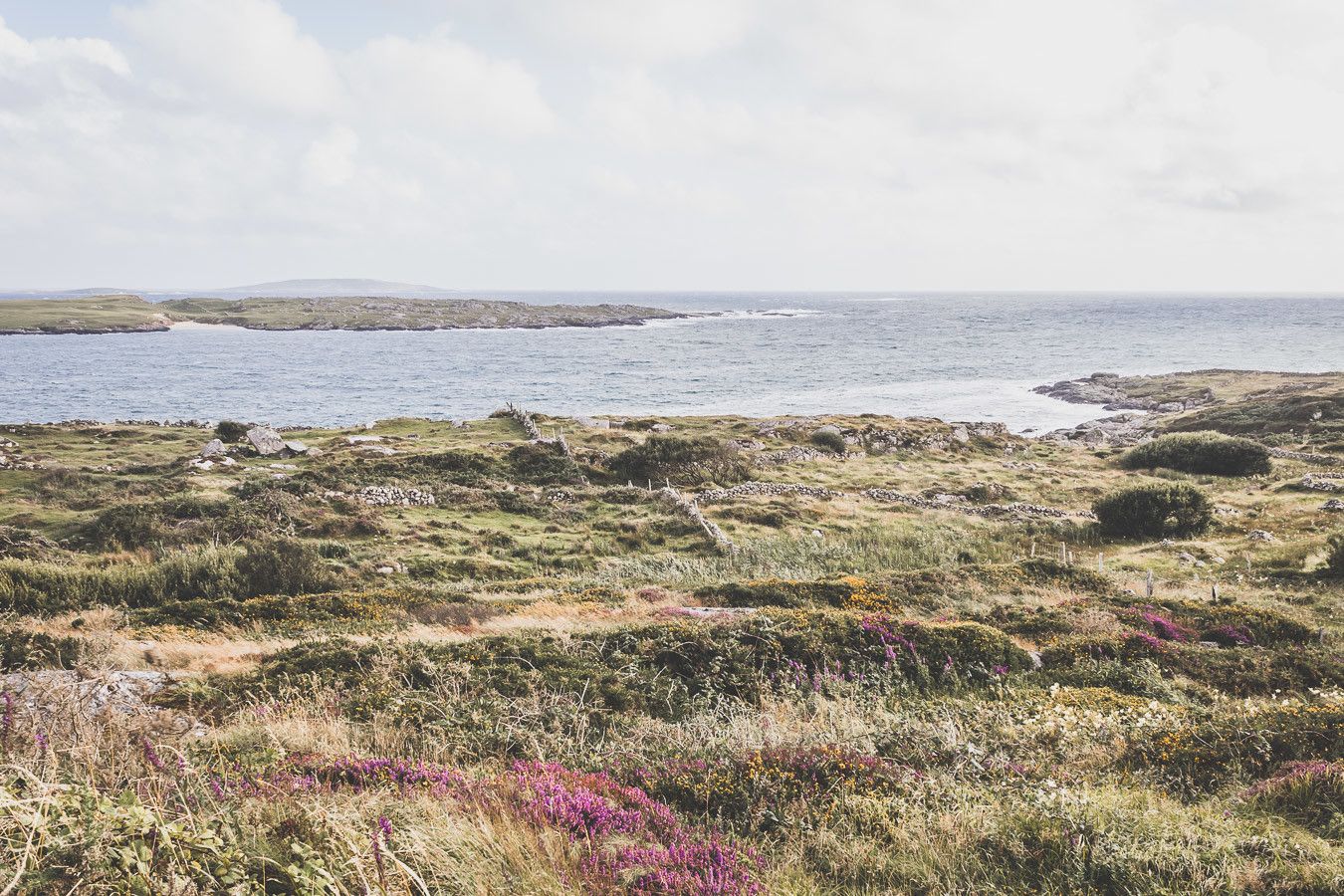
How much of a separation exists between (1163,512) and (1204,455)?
22.5 m

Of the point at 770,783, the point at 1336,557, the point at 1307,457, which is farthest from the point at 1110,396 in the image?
the point at 770,783

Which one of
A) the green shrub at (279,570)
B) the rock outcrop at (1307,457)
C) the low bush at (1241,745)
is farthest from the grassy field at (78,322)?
the rock outcrop at (1307,457)

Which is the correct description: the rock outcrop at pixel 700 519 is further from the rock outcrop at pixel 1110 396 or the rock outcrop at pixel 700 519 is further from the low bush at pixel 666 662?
the rock outcrop at pixel 1110 396

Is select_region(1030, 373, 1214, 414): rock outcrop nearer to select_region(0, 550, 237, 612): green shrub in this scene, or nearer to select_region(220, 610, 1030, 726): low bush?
select_region(220, 610, 1030, 726): low bush

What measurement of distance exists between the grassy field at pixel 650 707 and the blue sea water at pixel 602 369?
54.2 metres

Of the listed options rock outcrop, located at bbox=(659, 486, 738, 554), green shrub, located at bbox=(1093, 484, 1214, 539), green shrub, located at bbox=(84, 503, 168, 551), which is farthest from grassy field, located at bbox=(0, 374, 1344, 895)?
green shrub, located at bbox=(1093, 484, 1214, 539)

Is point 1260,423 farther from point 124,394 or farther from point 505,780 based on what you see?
point 124,394

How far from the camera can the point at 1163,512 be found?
88.3ft

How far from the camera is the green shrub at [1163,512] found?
26828 mm

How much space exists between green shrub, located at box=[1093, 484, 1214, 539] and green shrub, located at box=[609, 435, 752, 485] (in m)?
19.1

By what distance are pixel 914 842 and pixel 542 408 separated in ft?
248

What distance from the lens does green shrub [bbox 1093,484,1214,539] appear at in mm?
26828

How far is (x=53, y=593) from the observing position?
15.1 m

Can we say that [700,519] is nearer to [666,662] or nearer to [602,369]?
[666,662]
